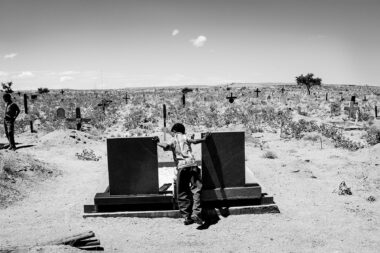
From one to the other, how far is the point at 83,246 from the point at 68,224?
161 centimetres

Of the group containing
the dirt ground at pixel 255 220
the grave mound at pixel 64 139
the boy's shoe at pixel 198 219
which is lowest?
the dirt ground at pixel 255 220

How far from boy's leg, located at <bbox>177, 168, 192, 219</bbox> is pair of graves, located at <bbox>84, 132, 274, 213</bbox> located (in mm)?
392

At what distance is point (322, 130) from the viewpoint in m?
18.1

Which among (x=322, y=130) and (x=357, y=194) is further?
(x=322, y=130)

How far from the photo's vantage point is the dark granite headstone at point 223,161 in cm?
723

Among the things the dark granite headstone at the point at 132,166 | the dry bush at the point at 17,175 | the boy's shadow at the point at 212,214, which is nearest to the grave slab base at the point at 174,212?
the boy's shadow at the point at 212,214

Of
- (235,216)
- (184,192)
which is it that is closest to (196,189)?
(184,192)

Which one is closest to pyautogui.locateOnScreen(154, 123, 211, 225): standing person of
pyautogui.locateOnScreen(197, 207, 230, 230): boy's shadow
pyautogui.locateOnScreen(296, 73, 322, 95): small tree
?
pyautogui.locateOnScreen(197, 207, 230, 230): boy's shadow

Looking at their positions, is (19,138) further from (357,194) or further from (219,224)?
(357,194)

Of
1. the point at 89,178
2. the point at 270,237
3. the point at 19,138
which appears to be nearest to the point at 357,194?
the point at 270,237

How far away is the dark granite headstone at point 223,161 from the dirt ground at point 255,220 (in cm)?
75

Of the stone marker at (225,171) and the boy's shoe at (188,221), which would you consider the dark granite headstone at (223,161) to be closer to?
the stone marker at (225,171)

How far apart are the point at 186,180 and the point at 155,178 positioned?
2.61ft

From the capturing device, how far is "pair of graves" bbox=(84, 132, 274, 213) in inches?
280
